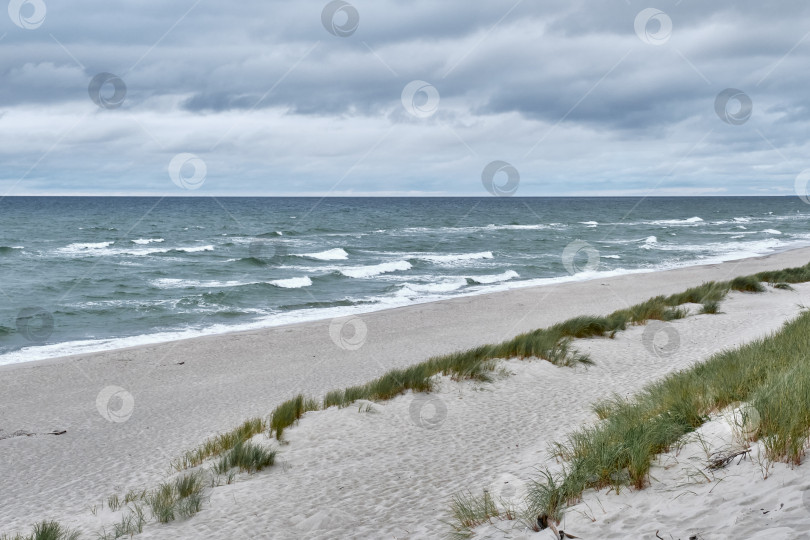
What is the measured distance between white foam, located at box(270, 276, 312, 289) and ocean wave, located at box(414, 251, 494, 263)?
11.8 metres

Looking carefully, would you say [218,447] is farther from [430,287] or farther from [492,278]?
[492,278]

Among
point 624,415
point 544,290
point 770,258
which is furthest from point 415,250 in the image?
point 624,415

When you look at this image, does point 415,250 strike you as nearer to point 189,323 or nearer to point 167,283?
point 167,283

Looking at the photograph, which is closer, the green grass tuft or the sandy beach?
the sandy beach

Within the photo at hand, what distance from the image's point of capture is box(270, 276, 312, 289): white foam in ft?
97.9

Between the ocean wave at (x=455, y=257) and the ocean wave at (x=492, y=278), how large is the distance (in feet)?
21.6

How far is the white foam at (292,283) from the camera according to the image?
2985 cm

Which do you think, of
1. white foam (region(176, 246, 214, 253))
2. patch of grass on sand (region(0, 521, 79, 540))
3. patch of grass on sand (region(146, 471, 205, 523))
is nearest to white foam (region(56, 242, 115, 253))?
white foam (region(176, 246, 214, 253))

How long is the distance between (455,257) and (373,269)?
8598 mm

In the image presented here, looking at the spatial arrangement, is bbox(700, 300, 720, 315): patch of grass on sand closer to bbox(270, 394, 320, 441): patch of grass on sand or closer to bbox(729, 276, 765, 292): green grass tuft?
bbox(729, 276, 765, 292): green grass tuft

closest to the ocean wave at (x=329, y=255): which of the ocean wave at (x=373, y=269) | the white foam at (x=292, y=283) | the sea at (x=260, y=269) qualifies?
the sea at (x=260, y=269)

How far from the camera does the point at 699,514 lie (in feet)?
13.8

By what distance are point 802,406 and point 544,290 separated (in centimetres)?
2425

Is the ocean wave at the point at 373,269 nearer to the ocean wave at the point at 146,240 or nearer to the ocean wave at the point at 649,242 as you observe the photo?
the ocean wave at the point at 649,242
